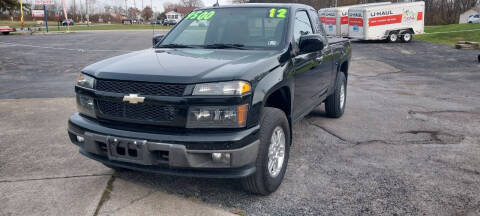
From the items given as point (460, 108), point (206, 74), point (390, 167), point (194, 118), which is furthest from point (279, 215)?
point (460, 108)

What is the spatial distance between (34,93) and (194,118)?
22.5ft

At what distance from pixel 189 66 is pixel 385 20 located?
25.1 metres

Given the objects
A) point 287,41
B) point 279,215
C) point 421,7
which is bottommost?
point 279,215

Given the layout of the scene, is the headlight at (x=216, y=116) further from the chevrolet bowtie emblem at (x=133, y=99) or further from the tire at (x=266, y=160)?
the chevrolet bowtie emblem at (x=133, y=99)

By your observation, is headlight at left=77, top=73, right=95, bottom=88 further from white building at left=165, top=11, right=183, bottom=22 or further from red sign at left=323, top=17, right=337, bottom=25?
white building at left=165, top=11, right=183, bottom=22

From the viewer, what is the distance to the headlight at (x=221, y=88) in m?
3.09

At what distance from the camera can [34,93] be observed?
8.69m

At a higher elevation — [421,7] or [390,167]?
[421,7]

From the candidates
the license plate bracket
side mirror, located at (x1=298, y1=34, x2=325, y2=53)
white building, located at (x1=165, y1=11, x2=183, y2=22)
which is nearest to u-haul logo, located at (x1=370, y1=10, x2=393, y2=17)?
side mirror, located at (x1=298, y1=34, x2=325, y2=53)

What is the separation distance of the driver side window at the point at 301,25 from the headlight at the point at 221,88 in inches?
62.0

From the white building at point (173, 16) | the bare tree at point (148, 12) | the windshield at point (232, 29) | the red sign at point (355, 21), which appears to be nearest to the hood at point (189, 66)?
the windshield at point (232, 29)

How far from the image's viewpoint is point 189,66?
341cm

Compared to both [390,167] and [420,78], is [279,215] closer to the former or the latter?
[390,167]

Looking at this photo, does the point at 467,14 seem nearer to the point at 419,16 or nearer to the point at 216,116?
the point at 419,16
